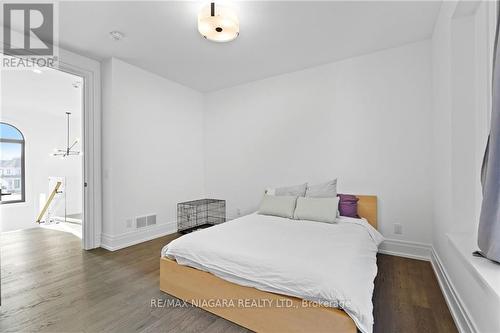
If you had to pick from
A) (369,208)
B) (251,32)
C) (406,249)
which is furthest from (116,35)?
(406,249)

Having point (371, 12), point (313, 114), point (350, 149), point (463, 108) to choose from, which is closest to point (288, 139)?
point (313, 114)

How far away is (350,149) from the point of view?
3240 mm

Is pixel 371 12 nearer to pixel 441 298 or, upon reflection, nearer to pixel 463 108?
pixel 463 108

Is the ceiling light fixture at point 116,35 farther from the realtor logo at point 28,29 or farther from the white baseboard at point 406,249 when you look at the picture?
the white baseboard at point 406,249

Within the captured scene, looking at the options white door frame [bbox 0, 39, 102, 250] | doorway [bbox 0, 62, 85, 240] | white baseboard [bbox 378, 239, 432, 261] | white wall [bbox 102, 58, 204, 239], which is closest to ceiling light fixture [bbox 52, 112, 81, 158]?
doorway [bbox 0, 62, 85, 240]

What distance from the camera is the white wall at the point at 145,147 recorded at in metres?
3.30

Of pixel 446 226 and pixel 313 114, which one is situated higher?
pixel 313 114

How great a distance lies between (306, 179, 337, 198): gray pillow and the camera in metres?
3.02

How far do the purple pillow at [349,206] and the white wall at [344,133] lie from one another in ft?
0.76

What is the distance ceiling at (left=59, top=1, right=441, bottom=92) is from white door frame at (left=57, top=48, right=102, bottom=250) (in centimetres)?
29

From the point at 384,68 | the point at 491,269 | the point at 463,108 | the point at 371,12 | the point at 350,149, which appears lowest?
the point at 491,269

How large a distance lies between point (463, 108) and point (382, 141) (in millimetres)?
1170

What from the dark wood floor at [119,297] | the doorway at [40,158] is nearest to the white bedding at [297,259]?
the dark wood floor at [119,297]

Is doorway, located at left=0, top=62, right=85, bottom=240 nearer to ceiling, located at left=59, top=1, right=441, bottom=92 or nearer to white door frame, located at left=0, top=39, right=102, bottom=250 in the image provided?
white door frame, located at left=0, top=39, right=102, bottom=250
